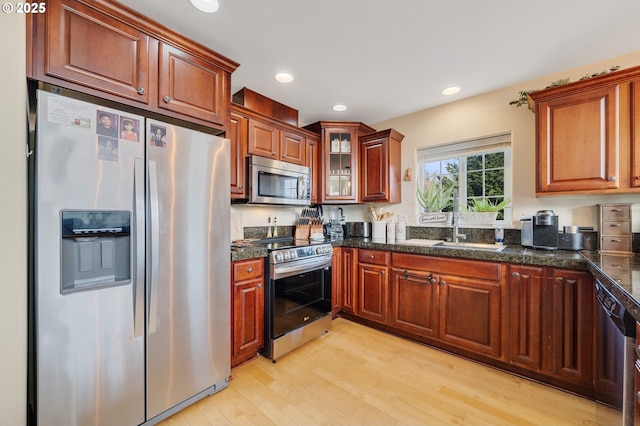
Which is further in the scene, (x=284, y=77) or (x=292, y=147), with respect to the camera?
(x=292, y=147)

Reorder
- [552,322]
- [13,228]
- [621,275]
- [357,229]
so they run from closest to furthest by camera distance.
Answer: [13,228] → [621,275] → [552,322] → [357,229]

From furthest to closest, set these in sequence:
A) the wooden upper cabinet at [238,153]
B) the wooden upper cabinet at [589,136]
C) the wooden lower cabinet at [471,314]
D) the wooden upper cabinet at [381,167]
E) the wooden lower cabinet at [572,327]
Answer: the wooden upper cabinet at [381,167], the wooden upper cabinet at [238,153], the wooden lower cabinet at [471,314], the wooden upper cabinet at [589,136], the wooden lower cabinet at [572,327]

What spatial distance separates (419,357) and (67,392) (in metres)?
2.31

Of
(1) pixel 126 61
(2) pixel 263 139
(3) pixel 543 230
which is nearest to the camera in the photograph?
(1) pixel 126 61

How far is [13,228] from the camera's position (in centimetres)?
109

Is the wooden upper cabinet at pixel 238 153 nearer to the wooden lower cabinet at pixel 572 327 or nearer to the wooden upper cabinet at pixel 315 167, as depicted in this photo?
the wooden upper cabinet at pixel 315 167

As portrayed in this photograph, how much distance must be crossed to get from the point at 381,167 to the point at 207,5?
87.1 inches

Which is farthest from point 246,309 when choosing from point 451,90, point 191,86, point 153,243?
point 451,90

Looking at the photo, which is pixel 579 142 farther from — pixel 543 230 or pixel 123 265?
pixel 123 265

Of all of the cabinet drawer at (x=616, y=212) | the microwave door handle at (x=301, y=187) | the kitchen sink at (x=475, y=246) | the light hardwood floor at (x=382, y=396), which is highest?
the microwave door handle at (x=301, y=187)

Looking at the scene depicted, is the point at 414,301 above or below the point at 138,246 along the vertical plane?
below

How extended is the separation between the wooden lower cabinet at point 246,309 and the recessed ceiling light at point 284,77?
1.62 meters

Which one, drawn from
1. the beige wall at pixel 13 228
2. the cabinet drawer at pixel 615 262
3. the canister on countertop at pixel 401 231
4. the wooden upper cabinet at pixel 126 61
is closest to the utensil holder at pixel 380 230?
the canister on countertop at pixel 401 231

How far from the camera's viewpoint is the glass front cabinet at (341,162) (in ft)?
10.4
